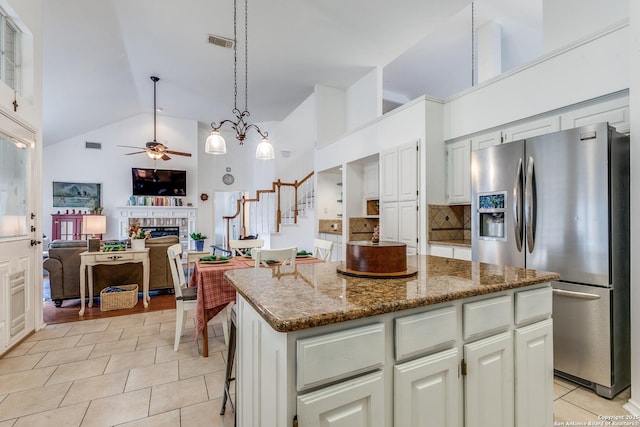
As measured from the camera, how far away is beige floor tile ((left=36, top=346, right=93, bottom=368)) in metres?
2.65

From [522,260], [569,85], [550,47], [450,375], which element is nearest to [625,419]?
[522,260]

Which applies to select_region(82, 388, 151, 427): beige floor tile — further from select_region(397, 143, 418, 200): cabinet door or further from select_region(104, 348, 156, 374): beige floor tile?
select_region(397, 143, 418, 200): cabinet door

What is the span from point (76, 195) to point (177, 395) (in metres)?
7.88

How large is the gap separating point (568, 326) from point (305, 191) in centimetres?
562

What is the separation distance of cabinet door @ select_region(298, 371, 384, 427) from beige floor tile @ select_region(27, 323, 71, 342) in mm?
3540

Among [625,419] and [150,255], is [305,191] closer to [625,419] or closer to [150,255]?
[150,255]

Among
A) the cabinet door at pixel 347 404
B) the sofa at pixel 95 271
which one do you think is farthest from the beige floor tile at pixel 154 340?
the cabinet door at pixel 347 404

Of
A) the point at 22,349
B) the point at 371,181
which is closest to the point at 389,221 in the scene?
the point at 371,181

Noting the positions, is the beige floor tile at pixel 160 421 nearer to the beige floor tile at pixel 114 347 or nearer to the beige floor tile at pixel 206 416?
the beige floor tile at pixel 206 416

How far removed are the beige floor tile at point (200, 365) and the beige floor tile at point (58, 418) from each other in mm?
641

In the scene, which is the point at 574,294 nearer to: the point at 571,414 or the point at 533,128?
the point at 571,414

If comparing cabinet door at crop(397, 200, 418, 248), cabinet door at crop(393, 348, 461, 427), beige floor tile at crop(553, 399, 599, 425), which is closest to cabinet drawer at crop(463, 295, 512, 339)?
cabinet door at crop(393, 348, 461, 427)

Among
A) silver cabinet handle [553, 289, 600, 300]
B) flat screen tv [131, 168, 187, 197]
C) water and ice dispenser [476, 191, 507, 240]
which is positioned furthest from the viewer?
flat screen tv [131, 168, 187, 197]

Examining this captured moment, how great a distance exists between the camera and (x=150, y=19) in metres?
4.20
